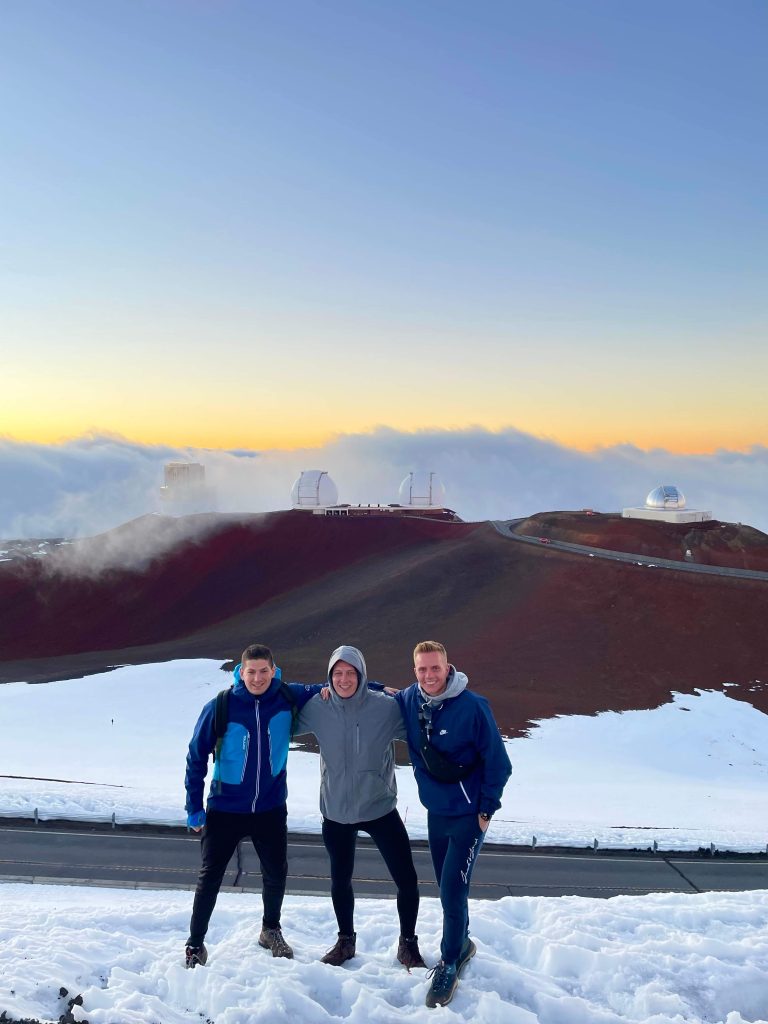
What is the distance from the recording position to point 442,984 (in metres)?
4.73

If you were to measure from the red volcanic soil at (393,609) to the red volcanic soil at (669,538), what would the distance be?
4.74ft

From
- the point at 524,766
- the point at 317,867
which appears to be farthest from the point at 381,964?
the point at 524,766

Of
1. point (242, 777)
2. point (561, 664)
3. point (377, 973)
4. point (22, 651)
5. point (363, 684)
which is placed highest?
point (363, 684)

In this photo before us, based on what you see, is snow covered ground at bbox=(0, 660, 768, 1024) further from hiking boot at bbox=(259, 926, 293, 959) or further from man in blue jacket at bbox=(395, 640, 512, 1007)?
man in blue jacket at bbox=(395, 640, 512, 1007)

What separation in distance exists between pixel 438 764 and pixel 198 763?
1622 millimetres

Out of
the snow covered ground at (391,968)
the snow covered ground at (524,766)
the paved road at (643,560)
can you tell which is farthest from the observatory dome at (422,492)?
the snow covered ground at (391,968)

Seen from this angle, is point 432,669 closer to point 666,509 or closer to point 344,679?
point 344,679

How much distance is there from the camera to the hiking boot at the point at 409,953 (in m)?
5.11

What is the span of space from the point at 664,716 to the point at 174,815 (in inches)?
666

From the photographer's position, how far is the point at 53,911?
6133 mm

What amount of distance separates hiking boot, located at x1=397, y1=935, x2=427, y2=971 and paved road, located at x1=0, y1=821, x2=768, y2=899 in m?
4.96

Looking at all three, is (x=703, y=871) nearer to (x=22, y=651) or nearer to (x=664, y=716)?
(x=664, y=716)

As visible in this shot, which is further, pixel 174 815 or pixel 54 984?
pixel 174 815

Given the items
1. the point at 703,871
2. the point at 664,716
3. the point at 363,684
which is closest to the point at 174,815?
the point at 703,871
